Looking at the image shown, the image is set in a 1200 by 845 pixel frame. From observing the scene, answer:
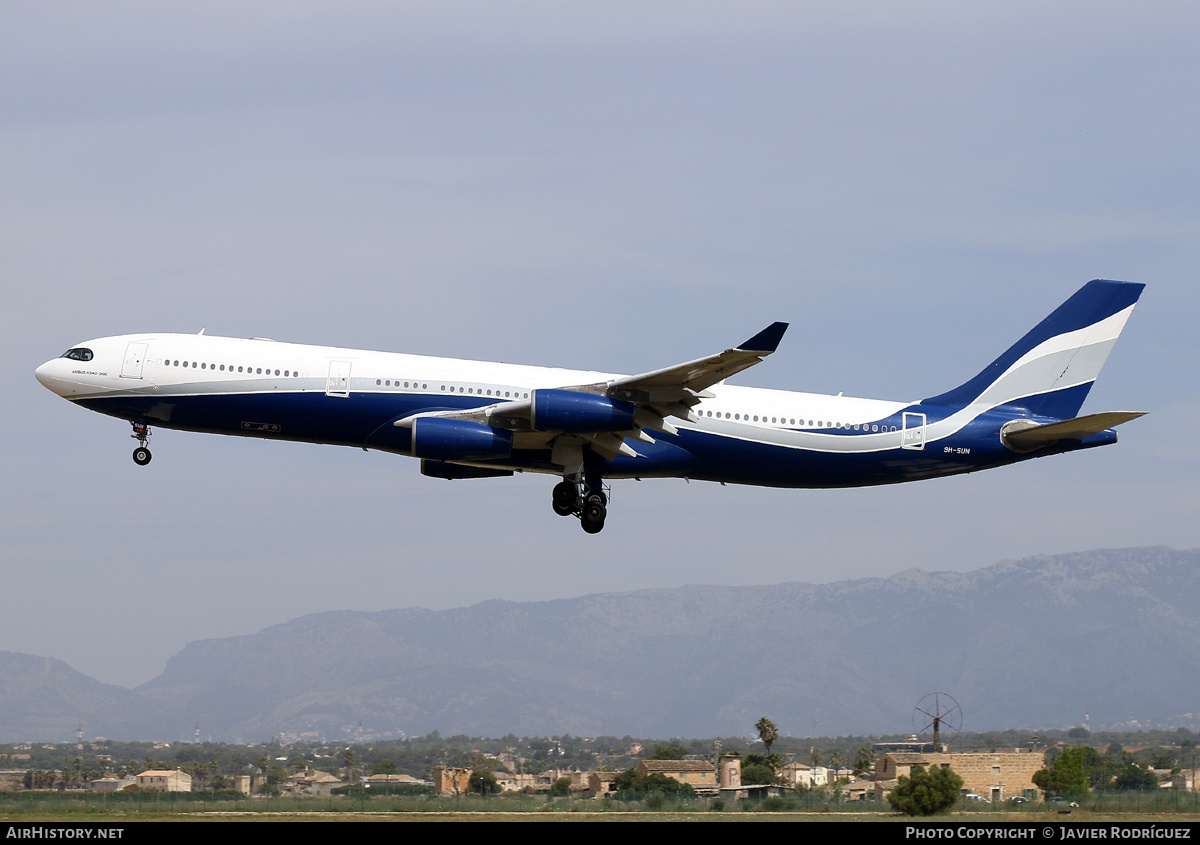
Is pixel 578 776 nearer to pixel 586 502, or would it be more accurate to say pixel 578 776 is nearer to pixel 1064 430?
pixel 586 502

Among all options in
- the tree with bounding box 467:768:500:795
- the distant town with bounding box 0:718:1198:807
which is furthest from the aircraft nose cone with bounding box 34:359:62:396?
the tree with bounding box 467:768:500:795

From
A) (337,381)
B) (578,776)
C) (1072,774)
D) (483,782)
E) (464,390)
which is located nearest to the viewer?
(337,381)

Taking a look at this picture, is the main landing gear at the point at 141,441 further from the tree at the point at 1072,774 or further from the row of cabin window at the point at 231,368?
the tree at the point at 1072,774

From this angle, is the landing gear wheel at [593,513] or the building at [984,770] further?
the building at [984,770]

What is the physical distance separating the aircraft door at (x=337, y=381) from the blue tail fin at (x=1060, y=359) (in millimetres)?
18380

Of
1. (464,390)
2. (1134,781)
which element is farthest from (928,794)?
(464,390)

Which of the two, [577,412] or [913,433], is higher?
[913,433]

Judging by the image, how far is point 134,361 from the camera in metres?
38.0

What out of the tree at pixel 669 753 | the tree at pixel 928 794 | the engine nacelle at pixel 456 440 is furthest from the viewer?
the tree at pixel 669 753

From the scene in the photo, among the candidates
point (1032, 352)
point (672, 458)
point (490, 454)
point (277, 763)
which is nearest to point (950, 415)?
point (1032, 352)

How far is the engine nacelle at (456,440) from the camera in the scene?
36.2m

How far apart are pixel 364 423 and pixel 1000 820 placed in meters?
20.9

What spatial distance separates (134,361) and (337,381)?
6.23 metres

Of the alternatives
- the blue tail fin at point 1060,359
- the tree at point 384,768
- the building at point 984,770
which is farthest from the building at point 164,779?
the blue tail fin at point 1060,359
